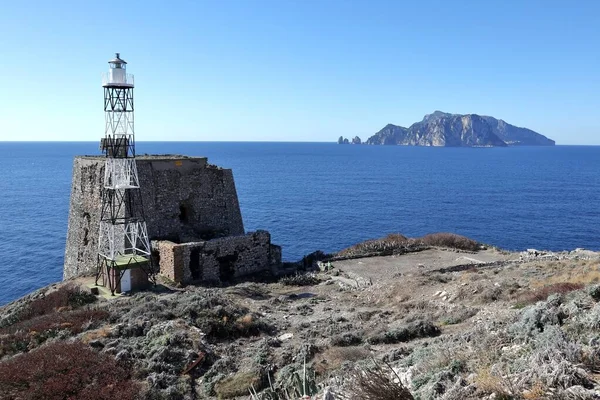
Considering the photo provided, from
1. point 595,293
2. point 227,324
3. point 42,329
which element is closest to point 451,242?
point 227,324

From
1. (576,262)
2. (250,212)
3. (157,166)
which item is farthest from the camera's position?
(250,212)

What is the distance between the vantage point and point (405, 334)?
1406cm

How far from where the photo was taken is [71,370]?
36.6 ft

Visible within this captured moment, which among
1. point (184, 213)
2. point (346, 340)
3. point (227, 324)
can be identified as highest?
point (184, 213)

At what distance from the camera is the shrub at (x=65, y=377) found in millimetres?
10203

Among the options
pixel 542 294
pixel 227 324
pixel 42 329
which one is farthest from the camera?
pixel 227 324

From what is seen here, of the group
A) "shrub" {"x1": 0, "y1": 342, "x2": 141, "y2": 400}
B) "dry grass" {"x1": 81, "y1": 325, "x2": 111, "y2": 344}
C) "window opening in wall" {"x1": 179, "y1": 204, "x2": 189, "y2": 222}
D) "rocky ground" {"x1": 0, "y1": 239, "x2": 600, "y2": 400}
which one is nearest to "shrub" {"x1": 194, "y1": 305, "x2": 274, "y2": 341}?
"rocky ground" {"x1": 0, "y1": 239, "x2": 600, "y2": 400}

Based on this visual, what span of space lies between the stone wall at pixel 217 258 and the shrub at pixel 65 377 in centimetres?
1144

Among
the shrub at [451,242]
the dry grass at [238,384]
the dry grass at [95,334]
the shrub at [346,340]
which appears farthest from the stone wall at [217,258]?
the dry grass at [238,384]

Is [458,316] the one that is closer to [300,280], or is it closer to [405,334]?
[405,334]

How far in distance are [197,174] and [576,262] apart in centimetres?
2026

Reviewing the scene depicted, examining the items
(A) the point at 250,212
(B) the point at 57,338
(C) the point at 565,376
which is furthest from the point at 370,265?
(A) the point at 250,212

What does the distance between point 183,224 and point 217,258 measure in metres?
4.46

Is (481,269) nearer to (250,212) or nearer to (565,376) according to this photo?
(565,376)
